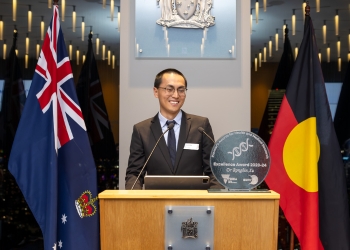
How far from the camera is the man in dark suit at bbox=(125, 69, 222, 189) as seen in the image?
344cm

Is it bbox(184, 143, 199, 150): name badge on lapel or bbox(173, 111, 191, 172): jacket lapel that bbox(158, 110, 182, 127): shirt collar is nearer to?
bbox(173, 111, 191, 172): jacket lapel

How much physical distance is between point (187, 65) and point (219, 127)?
1.90 feet

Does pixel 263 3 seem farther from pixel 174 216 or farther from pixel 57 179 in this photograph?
pixel 174 216

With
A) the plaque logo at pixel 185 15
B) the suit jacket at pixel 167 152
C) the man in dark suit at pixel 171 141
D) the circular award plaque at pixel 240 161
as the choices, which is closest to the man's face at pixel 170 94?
the man in dark suit at pixel 171 141

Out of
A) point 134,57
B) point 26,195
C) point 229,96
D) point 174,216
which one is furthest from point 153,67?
point 174,216

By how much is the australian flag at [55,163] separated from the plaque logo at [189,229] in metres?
1.39

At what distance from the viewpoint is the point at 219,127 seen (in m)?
4.15

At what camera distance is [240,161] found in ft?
7.96

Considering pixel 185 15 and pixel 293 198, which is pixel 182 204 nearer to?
pixel 293 198

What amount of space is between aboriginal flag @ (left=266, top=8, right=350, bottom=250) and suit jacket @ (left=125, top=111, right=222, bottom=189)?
20.3 inches

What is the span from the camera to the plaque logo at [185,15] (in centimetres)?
411

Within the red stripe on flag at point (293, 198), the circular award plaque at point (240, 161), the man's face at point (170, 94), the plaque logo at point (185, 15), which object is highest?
the plaque logo at point (185, 15)

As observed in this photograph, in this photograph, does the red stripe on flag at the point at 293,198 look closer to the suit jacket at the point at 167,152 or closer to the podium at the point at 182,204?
the suit jacket at the point at 167,152

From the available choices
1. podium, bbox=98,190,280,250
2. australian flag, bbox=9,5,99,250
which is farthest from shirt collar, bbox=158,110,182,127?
podium, bbox=98,190,280,250
